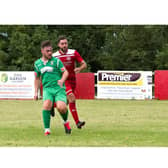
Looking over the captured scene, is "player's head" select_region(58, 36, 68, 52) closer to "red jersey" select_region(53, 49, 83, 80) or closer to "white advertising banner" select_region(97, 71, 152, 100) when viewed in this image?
"red jersey" select_region(53, 49, 83, 80)

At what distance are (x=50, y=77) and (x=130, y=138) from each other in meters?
2.04

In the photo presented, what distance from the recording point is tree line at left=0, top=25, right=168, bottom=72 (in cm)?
5300

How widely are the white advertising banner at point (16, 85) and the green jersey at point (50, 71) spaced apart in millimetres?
19810

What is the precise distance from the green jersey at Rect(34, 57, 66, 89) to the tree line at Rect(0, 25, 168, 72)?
4192cm

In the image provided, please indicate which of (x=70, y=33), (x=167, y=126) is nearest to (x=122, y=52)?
(x=70, y=33)

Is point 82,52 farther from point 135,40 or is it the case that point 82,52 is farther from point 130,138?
point 130,138

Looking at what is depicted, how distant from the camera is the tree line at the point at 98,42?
5300 cm

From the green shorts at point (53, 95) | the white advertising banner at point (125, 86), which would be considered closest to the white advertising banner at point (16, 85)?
the white advertising banner at point (125, 86)

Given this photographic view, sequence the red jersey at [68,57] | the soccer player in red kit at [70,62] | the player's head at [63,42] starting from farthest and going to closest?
the red jersey at [68,57] < the soccer player in red kit at [70,62] < the player's head at [63,42]

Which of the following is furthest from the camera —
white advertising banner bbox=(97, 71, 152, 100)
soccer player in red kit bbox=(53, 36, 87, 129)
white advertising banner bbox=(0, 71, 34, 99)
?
white advertising banner bbox=(0, 71, 34, 99)

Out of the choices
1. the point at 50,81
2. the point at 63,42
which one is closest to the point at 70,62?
the point at 63,42

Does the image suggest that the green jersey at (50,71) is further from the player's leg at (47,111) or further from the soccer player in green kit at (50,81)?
the player's leg at (47,111)

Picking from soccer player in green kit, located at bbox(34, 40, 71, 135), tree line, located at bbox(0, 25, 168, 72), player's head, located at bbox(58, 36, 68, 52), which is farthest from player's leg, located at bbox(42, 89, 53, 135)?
tree line, located at bbox(0, 25, 168, 72)

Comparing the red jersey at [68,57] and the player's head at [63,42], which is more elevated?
the player's head at [63,42]
